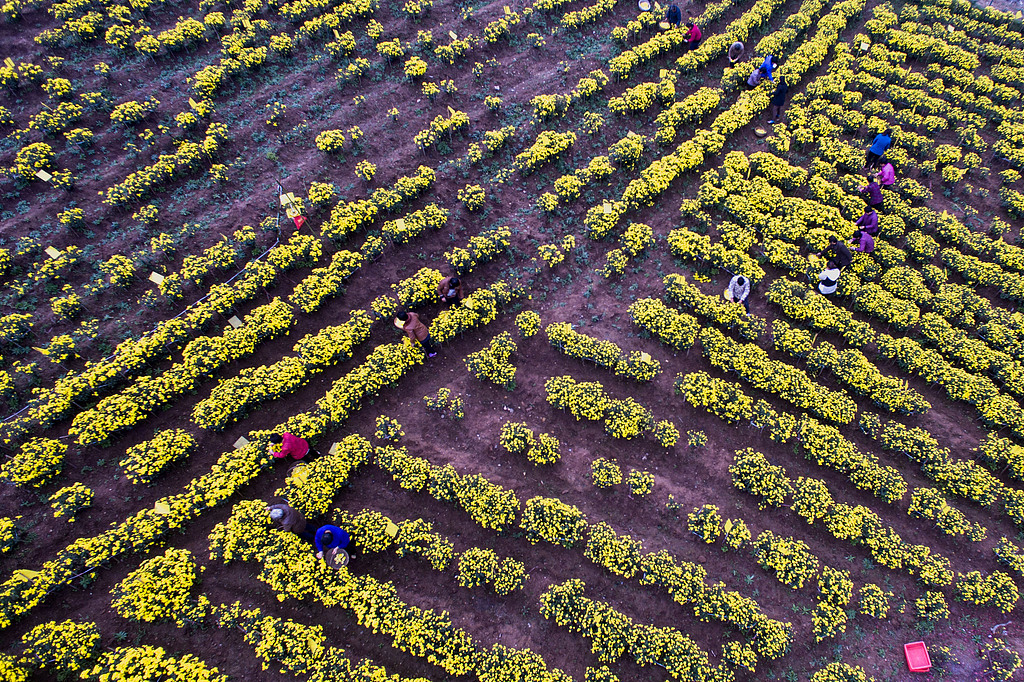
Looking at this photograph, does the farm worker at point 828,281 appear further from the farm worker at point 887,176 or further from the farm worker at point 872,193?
the farm worker at point 887,176

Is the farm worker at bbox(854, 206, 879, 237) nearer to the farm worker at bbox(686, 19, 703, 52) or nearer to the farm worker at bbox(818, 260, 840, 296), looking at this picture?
the farm worker at bbox(818, 260, 840, 296)

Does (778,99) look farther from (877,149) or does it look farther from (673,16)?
(673,16)

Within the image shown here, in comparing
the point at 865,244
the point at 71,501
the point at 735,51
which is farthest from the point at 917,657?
the point at 735,51

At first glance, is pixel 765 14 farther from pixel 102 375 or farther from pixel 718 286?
pixel 102 375

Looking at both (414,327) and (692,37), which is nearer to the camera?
(414,327)

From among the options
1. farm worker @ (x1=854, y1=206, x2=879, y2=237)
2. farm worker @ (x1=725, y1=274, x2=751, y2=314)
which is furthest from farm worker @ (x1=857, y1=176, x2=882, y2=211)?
farm worker @ (x1=725, y1=274, x2=751, y2=314)

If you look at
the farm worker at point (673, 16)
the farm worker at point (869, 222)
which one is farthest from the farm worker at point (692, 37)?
the farm worker at point (869, 222)
